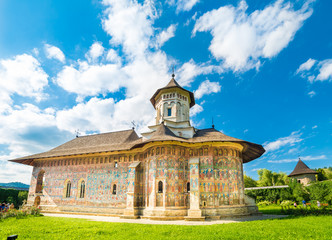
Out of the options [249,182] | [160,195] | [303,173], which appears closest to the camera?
[160,195]

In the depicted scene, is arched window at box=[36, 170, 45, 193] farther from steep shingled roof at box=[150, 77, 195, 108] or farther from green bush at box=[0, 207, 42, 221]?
steep shingled roof at box=[150, 77, 195, 108]

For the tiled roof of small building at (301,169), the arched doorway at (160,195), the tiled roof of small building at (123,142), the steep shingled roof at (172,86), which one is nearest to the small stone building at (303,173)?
the tiled roof of small building at (301,169)

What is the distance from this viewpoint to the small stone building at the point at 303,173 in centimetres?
3020

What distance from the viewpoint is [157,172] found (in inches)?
587

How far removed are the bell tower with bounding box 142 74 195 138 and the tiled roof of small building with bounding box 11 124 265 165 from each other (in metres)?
1.33

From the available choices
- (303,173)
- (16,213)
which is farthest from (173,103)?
(303,173)

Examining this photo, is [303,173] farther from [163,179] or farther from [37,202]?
[37,202]

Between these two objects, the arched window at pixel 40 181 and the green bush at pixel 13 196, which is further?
the green bush at pixel 13 196

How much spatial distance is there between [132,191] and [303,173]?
27.0 meters

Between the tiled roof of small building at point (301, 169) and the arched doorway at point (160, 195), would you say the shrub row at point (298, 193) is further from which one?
the arched doorway at point (160, 195)

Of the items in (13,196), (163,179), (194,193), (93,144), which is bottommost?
(13,196)

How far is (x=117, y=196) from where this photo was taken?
56.8 ft

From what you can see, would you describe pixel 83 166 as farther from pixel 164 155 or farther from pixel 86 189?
pixel 164 155

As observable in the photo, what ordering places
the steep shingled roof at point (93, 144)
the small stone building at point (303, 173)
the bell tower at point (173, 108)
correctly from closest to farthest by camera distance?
1. the bell tower at point (173, 108)
2. the steep shingled roof at point (93, 144)
3. the small stone building at point (303, 173)
